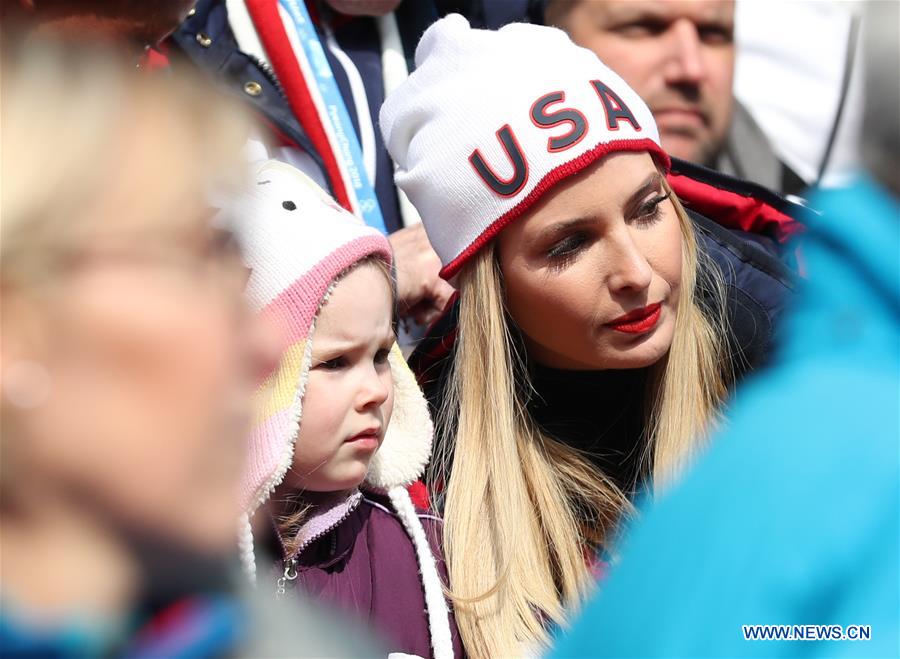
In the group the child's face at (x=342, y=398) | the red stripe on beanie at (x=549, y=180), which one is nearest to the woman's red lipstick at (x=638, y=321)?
the red stripe on beanie at (x=549, y=180)

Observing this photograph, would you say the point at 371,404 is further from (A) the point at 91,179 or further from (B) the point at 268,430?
(A) the point at 91,179

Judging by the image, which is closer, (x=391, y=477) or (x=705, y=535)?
(x=705, y=535)

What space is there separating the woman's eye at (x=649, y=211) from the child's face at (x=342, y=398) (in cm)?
63

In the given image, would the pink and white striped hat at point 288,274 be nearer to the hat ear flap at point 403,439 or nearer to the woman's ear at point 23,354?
the hat ear flap at point 403,439

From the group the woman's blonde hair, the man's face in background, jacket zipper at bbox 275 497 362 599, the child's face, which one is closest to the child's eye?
the child's face

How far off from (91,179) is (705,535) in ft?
1.72

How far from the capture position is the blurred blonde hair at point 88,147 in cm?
70

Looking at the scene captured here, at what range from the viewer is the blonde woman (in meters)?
2.25

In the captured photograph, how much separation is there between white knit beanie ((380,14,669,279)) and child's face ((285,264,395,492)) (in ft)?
1.41

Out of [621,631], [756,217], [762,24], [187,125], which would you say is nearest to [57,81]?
[187,125]

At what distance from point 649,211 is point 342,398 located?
31.1 inches

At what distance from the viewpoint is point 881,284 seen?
97cm

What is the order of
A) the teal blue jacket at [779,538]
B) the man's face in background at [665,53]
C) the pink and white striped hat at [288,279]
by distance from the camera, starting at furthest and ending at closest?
the man's face in background at [665,53] → the pink and white striped hat at [288,279] → the teal blue jacket at [779,538]

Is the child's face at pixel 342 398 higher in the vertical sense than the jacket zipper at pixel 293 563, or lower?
higher
